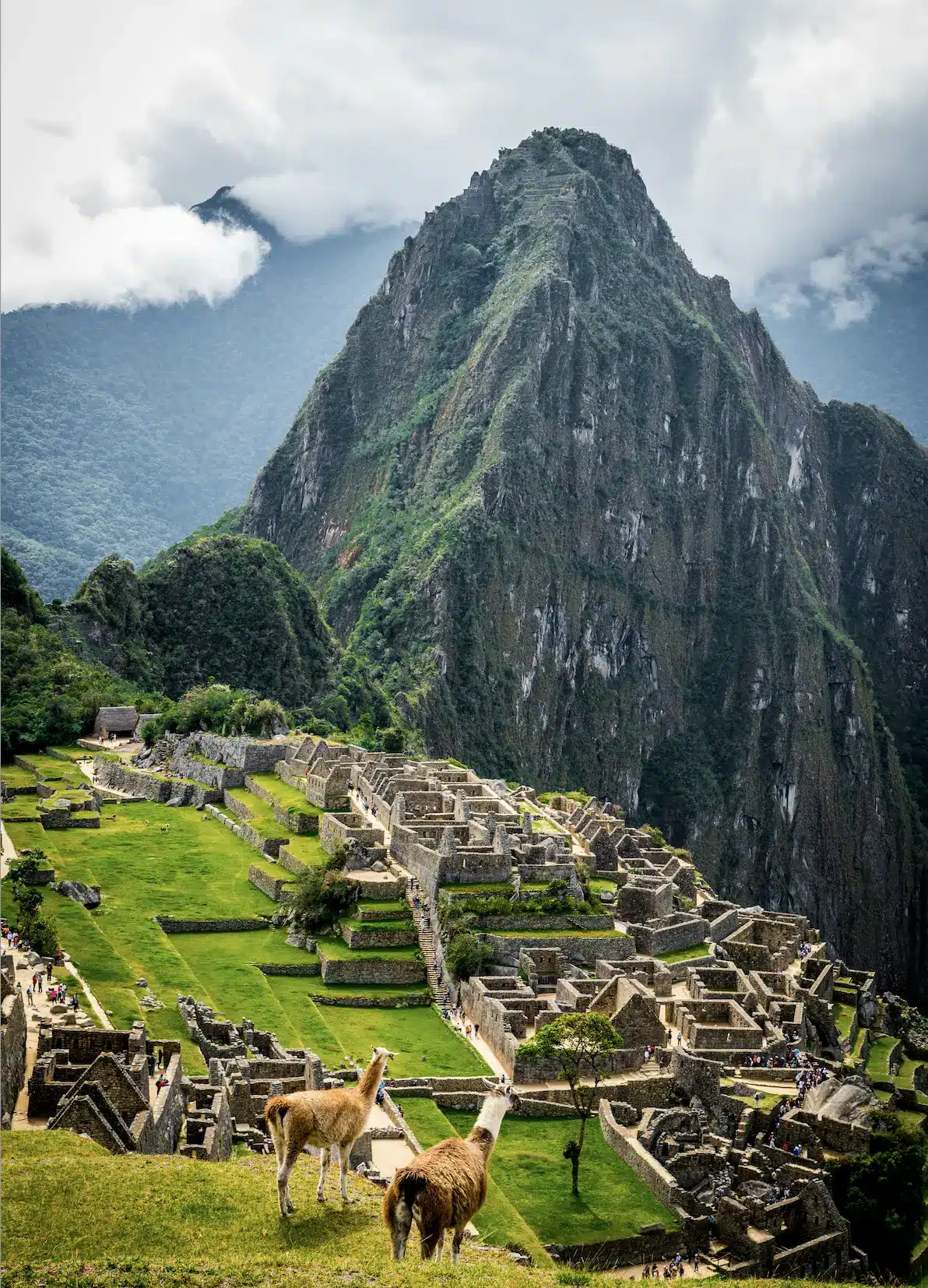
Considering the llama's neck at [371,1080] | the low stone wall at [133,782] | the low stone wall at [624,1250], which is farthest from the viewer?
the low stone wall at [133,782]

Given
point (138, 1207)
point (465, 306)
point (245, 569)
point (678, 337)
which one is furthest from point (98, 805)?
point (678, 337)

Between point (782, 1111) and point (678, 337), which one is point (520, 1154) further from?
point (678, 337)

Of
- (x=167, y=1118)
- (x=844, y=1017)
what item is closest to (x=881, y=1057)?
(x=844, y=1017)

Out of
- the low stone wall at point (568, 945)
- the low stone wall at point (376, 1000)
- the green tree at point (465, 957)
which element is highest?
the low stone wall at point (568, 945)

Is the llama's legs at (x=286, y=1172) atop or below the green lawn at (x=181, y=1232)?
atop

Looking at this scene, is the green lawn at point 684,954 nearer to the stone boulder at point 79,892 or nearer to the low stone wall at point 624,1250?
the low stone wall at point 624,1250

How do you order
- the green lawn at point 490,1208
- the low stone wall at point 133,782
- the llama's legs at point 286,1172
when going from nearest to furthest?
the llama's legs at point 286,1172, the green lawn at point 490,1208, the low stone wall at point 133,782

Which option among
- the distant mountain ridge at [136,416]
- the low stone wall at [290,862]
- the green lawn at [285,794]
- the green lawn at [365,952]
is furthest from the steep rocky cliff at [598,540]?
the green lawn at [365,952]

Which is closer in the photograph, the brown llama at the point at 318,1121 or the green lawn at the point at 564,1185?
the brown llama at the point at 318,1121
